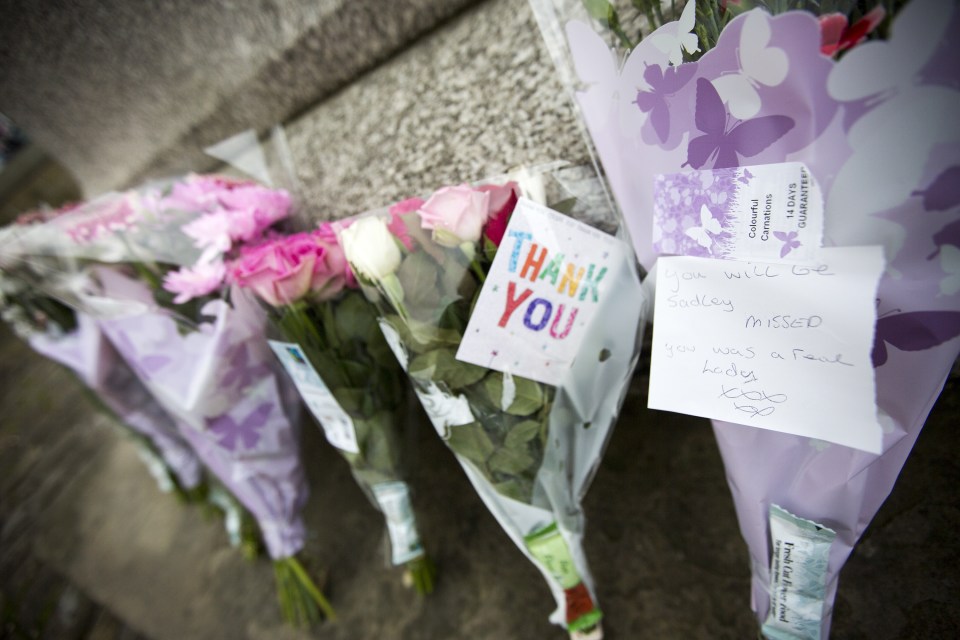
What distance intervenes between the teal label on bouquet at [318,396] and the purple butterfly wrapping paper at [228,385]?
0.28 feet

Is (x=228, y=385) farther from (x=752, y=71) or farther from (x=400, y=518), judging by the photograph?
(x=752, y=71)

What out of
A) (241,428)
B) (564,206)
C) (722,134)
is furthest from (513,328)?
(241,428)

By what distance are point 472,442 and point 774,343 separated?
0.35 m

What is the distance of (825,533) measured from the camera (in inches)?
15.4

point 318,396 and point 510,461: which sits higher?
point 318,396

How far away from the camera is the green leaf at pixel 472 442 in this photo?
547 millimetres

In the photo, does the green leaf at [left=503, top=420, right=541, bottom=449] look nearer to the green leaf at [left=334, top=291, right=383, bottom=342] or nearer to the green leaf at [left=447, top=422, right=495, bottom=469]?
the green leaf at [left=447, top=422, right=495, bottom=469]

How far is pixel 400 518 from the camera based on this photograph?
0.74 meters

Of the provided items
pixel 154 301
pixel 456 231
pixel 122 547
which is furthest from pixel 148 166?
pixel 456 231

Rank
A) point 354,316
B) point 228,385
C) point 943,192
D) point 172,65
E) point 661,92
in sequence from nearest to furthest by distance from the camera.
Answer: point 943,192 < point 661,92 < point 354,316 < point 228,385 < point 172,65

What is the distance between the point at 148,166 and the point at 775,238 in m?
1.65

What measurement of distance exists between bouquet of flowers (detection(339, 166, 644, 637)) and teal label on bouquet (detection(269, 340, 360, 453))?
166mm

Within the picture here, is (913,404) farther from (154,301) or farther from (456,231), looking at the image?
(154,301)

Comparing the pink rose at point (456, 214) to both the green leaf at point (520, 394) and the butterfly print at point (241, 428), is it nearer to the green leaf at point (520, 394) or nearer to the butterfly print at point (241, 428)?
the green leaf at point (520, 394)
